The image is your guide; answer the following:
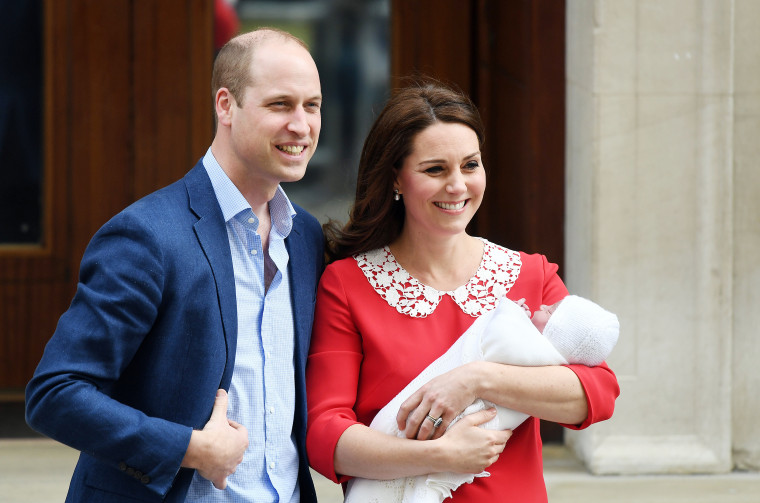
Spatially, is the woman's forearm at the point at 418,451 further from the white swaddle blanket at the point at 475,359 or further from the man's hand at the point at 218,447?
the man's hand at the point at 218,447

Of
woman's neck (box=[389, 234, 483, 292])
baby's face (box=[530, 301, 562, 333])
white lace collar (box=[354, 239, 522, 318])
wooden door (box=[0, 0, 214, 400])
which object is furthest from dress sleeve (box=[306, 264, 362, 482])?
wooden door (box=[0, 0, 214, 400])

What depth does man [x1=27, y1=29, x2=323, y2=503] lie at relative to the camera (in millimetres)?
1847

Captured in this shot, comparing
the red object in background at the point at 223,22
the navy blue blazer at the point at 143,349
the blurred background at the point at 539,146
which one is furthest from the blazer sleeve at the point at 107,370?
the red object in background at the point at 223,22

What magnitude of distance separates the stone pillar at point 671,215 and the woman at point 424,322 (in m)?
1.60

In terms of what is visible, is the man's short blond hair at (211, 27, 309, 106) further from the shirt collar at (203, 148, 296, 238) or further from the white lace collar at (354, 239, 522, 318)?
the white lace collar at (354, 239, 522, 318)

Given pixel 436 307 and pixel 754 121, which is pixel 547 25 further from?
pixel 436 307

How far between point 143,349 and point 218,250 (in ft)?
0.88

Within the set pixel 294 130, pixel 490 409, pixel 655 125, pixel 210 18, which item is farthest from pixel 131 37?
pixel 490 409

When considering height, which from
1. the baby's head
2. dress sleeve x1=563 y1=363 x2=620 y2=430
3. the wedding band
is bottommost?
the wedding band

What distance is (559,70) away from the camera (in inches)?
170

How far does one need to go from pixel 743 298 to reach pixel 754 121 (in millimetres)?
755

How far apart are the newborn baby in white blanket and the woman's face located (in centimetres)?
28

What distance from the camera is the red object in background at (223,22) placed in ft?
15.1

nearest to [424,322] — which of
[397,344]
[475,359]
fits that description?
[397,344]
